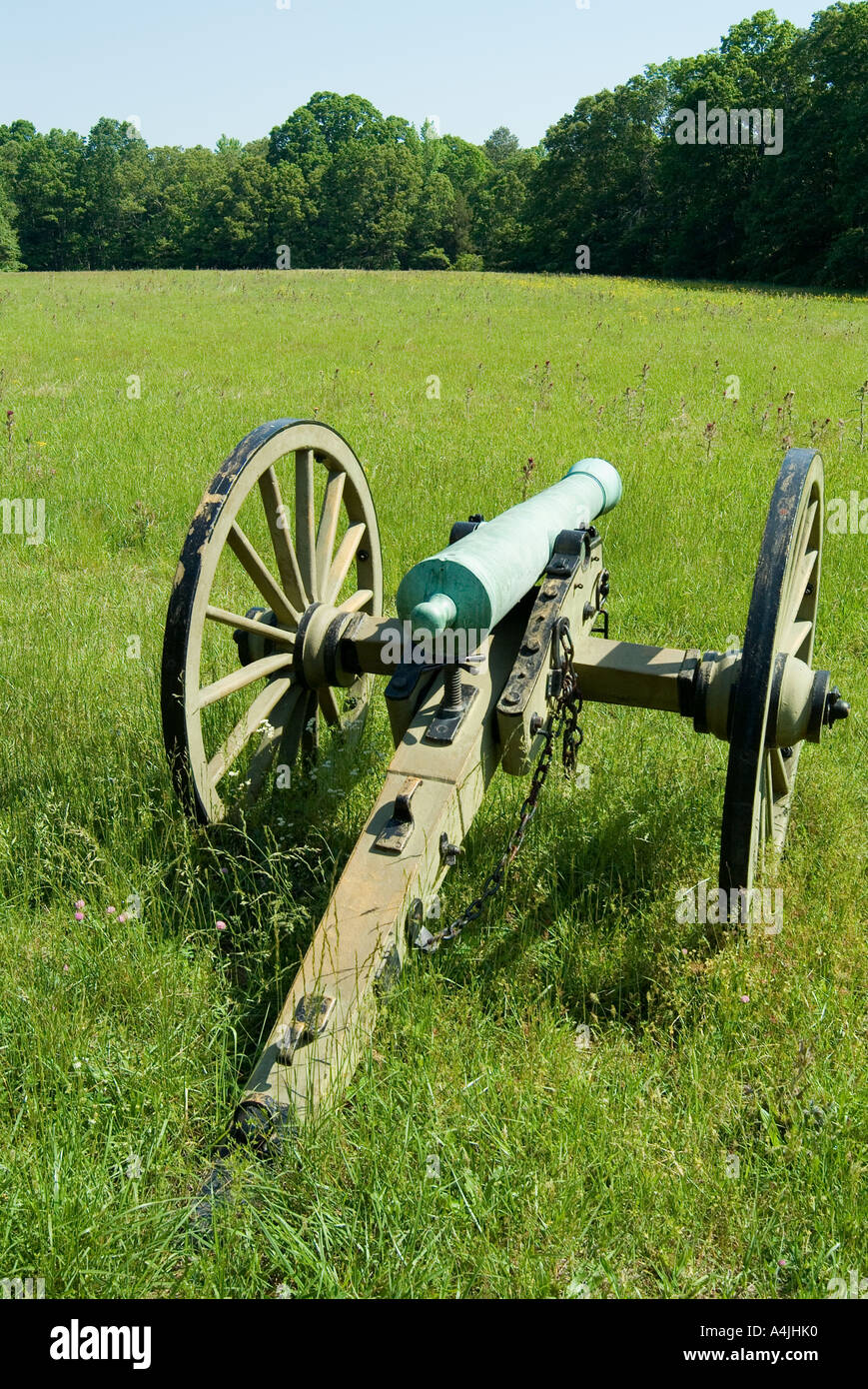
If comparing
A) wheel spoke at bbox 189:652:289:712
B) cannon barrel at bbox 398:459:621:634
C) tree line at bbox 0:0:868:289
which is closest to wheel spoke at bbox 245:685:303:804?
wheel spoke at bbox 189:652:289:712

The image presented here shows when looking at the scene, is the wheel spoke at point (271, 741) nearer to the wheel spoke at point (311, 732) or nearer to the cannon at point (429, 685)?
the cannon at point (429, 685)

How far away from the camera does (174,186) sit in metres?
70.6

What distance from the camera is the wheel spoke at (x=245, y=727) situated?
10.7 feet

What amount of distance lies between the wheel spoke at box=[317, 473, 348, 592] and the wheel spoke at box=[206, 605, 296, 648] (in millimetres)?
346

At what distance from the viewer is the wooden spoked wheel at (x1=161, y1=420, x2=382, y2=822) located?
117 inches

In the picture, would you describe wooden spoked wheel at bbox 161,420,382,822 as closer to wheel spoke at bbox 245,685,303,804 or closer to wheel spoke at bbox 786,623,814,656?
wheel spoke at bbox 245,685,303,804

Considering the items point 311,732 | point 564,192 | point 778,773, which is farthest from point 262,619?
point 564,192

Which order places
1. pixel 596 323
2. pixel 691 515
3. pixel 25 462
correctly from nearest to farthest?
pixel 691 515, pixel 25 462, pixel 596 323

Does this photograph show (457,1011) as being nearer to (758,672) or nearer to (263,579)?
(758,672)

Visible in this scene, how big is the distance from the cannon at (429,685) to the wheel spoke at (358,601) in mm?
15

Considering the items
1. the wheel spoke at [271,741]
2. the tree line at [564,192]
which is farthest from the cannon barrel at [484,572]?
the tree line at [564,192]

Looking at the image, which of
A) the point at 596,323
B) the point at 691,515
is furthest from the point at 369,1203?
the point at 596,323

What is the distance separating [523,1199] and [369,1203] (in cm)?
32

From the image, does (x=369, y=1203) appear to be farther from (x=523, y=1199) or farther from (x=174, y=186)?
(x=174, y=186)
